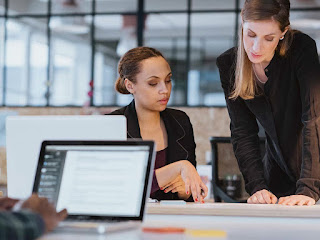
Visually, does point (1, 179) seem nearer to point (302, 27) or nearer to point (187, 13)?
point (187, 13)

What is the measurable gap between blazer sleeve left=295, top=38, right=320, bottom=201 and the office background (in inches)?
337

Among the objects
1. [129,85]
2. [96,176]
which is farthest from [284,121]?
[96,176]

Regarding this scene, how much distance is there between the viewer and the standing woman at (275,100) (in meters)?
2.45

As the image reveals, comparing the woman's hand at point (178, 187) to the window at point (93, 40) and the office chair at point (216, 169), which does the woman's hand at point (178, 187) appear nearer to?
the office chair at point (216, 169)

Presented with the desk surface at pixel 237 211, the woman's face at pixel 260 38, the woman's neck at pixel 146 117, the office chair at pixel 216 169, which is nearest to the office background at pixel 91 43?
the office chair at pixel 216 169

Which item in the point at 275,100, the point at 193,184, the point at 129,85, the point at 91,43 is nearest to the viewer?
the point at 193,184

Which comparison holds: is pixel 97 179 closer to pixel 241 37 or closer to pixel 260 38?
pixel 260 38

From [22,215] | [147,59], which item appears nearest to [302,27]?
[147,59]

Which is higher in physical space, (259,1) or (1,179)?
(259,1)

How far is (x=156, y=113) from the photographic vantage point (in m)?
3.06

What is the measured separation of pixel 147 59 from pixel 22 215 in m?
2.03

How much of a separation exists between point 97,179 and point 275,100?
1.30 meters

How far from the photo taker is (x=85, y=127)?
1984 millimetres

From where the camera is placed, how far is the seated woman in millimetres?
2951
